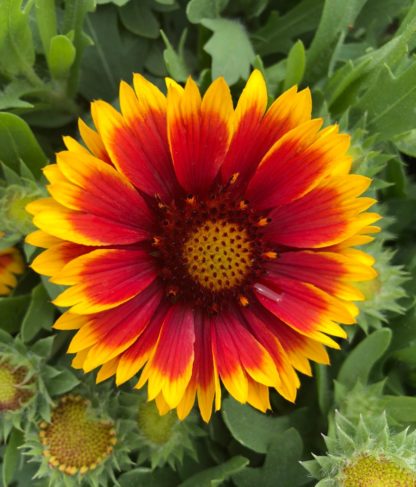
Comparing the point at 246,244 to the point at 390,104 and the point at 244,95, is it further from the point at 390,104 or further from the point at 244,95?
the point at 390,104

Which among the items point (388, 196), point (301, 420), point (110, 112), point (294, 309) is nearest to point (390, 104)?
point (388, 196)

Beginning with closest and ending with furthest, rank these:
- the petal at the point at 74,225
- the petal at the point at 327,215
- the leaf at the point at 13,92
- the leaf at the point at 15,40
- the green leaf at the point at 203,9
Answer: the petal at the point at 74,225 → the petal at the point at 327,215 → the leaf at the point at 15,40 → the leaf at the point at 13,92 → the green leaf at the point at 203,9

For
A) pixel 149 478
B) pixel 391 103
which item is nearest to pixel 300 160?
pixel 391 103

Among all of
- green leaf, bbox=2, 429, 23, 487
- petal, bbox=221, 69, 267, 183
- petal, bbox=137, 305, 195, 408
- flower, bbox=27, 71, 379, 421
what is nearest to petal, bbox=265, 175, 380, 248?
flower, bbox=27, 71, 379, 421

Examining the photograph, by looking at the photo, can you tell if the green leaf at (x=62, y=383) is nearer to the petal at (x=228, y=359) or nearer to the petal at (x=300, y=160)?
the petal at (x=228, y=359)

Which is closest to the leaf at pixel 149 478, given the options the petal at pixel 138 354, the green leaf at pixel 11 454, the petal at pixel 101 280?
the green leaf at pixel 11 454

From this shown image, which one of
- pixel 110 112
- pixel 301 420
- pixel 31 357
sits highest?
pixel 110 112

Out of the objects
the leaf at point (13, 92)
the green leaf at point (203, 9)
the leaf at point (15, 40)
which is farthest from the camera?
the green leaf at point (203, 9)
